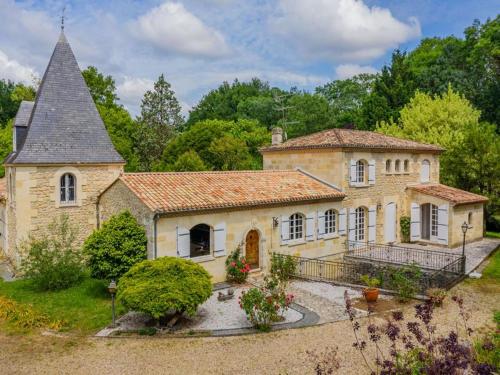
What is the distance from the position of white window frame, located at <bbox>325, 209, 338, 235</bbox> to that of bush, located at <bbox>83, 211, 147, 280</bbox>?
8.81 m

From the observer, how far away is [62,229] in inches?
650

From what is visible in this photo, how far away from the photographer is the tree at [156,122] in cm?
3978

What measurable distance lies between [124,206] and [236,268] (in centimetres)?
504

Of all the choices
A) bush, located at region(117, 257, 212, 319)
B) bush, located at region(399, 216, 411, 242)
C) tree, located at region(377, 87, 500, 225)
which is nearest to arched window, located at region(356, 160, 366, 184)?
bush, located at region(399, 216, 411, 242)

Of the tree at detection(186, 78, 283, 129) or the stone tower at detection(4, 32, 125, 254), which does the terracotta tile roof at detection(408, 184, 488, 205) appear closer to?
the stone tower at detection(4, 32, 125, 254)

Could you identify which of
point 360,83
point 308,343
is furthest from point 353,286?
point 360,83

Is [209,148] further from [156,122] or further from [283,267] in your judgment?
[283,267]

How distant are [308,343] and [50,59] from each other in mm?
17058

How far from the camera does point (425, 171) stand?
82.4 feet

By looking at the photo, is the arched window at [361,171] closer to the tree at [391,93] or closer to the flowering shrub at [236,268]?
the flowering shrub at [236,268]

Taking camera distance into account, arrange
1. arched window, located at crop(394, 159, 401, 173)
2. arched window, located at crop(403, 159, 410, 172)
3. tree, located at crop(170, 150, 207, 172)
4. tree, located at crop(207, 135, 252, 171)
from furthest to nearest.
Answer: tree, located at crop(207, 135, 252, 171), tree, located at crop(170, 150, 207, 172), arched window, located at crop(403, 159, 410, 172), arched window, located at crop(394, 159, 401, 173)

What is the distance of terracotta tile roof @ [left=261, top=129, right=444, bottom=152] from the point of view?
20547mm

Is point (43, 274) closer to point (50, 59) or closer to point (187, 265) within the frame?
point (187, 265)

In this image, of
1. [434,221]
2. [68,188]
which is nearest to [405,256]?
[434,221]
